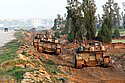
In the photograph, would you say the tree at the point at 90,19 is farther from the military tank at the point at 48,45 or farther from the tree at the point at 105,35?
the military tank at the point at 48,45

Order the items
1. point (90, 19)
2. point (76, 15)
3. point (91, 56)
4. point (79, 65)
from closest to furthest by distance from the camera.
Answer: point (79, 65)
point (91, 56)
point (76, 15)
point (90, 19)

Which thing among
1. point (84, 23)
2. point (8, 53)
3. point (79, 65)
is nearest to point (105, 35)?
point (84, 23)

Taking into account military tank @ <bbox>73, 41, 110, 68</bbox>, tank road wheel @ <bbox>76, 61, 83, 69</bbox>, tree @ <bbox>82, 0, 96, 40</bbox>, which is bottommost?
tank road wheel @ <bbox>76, 61, 83, 69</bbox>

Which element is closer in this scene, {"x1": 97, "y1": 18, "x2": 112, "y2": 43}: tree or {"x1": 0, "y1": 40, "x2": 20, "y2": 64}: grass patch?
{"x1": 0, "y1": 40, "x2": 20, "y2": 64}: grass patch

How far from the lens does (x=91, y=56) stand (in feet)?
99.1

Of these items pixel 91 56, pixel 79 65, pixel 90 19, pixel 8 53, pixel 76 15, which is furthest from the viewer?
pixel 90 19

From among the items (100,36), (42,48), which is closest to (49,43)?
(42,48)

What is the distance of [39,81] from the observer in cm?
1585

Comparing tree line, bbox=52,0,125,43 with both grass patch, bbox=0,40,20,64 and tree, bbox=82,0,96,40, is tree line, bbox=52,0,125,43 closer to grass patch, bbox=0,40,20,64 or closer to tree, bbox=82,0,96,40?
tree, bbox=82,0,96,40

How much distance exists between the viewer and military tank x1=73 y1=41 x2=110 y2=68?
29.6 meters

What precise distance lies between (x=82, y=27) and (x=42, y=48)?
16.7m

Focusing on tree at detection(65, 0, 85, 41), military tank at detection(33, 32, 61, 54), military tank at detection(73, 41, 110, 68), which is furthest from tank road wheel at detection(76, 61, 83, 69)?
tree at detection(65, 0, 85, 41)

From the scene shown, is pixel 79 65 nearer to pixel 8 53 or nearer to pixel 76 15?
pixel 8 53

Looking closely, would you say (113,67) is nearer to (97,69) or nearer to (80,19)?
(97,69)
